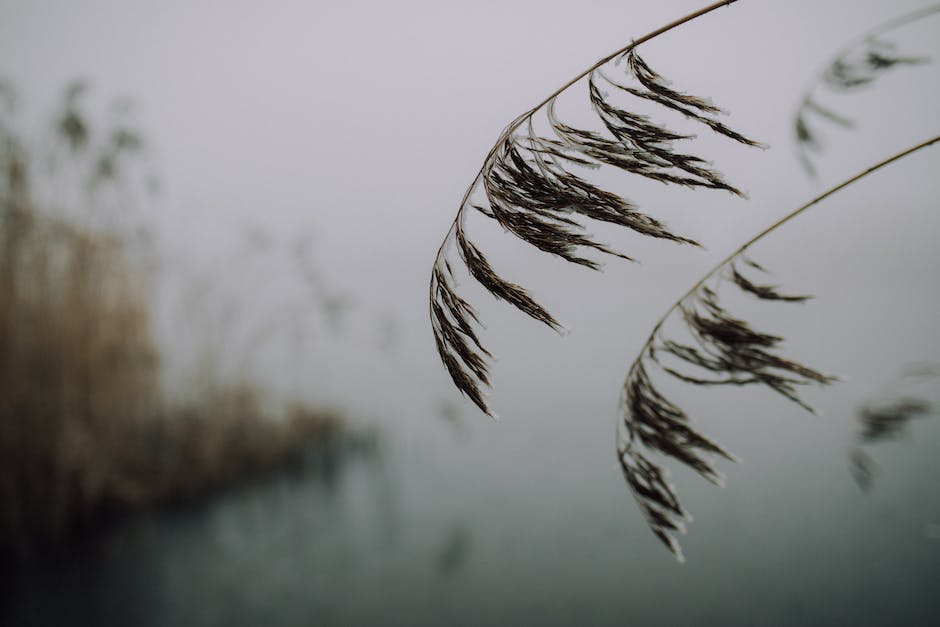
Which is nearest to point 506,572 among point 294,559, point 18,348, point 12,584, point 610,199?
point 294,559

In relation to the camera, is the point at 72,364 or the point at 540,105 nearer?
the point at 540,105

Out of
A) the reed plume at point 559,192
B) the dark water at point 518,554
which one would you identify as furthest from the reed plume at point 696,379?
the dark water at point 518,554

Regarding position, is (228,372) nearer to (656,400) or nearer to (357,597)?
(357,597)

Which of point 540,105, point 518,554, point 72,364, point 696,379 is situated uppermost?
point 72,364

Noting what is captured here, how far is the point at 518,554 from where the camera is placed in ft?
12.5

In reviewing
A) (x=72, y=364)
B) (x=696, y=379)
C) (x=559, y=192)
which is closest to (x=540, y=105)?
(x=559, y=192)

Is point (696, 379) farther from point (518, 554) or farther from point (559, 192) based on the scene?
point (518, 554)

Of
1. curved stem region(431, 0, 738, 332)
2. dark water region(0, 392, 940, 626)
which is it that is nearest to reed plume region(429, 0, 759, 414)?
curved stem region(431, 0, 738, 332)

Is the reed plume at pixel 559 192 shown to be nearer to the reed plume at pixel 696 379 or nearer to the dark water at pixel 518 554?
the reed plume at pixel 696 379

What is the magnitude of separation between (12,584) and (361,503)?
228cm

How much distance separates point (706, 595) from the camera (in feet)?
11.0

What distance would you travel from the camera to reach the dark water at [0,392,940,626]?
127 inches

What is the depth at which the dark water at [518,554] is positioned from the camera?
3.22 m

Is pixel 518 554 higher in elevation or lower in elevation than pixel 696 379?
lower
